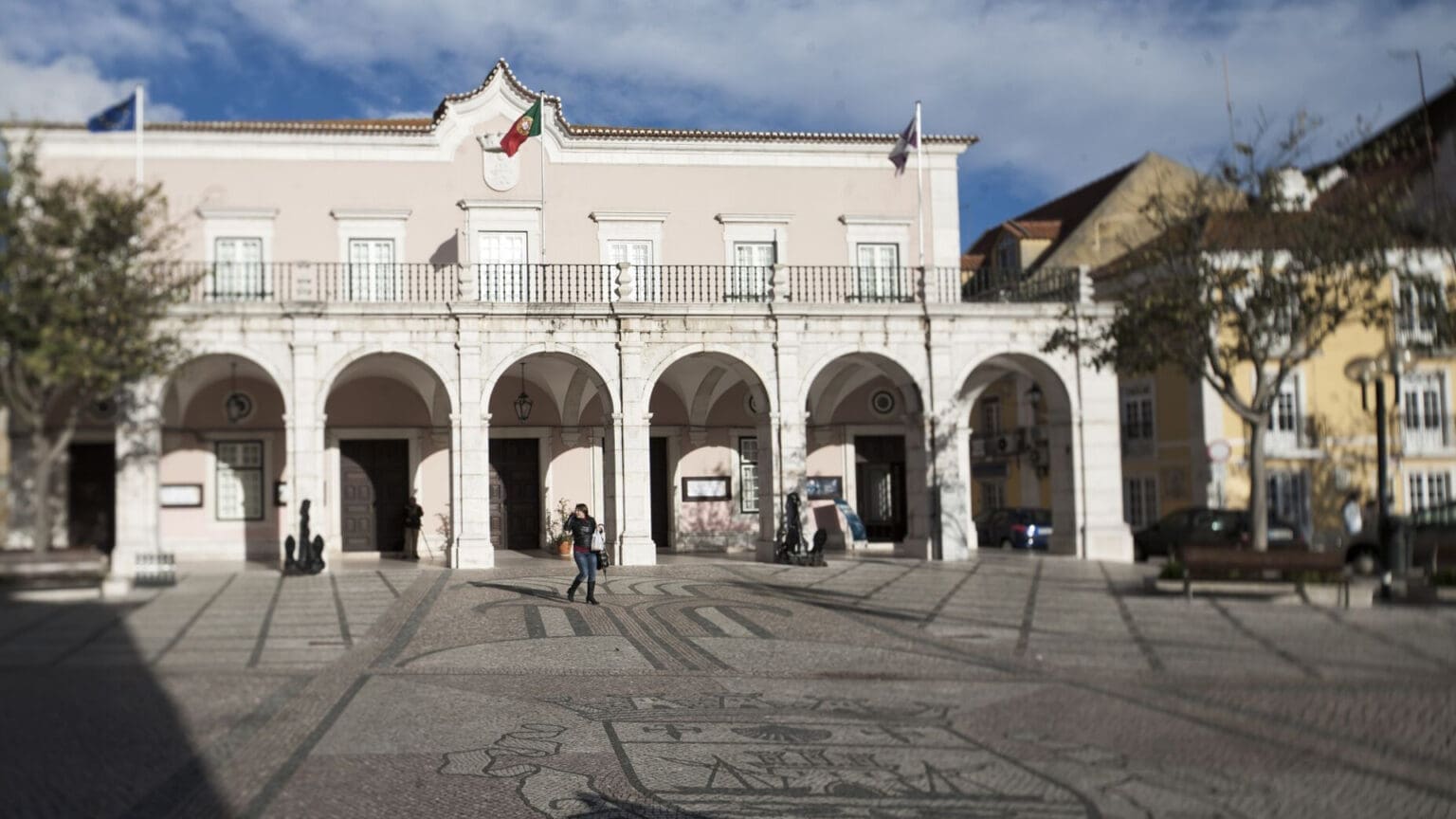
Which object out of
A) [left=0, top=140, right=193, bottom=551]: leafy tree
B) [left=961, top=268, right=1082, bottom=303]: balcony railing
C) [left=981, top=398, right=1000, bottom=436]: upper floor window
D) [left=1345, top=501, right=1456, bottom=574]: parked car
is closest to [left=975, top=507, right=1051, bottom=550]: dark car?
[left=981, top=398, right=1000, bottom=436]: upper floor window

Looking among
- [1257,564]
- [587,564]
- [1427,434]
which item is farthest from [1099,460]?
[1427,434]

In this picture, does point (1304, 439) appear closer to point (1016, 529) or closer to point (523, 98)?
point (1016, 529)

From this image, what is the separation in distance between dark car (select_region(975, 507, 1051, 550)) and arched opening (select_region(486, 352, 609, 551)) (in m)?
11.0

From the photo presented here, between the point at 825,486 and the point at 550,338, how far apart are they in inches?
316

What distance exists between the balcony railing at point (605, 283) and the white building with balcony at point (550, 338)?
0.06 metres

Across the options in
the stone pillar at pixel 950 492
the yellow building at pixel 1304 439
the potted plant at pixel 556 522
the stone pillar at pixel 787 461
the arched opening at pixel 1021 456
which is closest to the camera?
the stone pillar at pixel 787 461

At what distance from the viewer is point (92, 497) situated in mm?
17672

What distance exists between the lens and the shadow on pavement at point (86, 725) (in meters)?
6.99

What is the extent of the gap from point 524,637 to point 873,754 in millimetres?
5725

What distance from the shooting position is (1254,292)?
1709 cm

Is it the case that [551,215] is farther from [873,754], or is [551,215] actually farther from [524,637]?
[873,754]

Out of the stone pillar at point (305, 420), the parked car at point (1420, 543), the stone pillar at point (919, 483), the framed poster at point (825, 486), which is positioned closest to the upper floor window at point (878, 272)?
the stone pillar at point (919, 483)

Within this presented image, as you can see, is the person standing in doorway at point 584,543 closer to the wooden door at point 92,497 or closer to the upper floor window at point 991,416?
the wooden door at point 92,497

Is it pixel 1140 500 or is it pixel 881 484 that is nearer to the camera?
pixel 881 484
